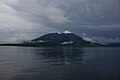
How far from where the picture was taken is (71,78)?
86.2ft

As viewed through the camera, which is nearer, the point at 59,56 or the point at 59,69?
the point at 59,69

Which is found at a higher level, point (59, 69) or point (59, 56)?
point (59, 56)

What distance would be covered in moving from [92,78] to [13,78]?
8.49 meters

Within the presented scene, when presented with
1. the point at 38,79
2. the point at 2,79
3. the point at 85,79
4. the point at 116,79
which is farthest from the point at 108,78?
the point at 2,79

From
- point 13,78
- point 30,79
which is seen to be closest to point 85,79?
point 30,79

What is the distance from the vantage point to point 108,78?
26.0m

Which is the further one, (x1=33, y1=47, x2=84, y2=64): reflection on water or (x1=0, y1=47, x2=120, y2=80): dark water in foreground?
(x1=33, y1=47, x2=84, y2=64): reflection on water

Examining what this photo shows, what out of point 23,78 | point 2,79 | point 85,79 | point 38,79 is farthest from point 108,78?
point 2,79

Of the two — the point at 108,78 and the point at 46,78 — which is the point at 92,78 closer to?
the point at 108,78

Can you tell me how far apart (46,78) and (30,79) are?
6.37ft

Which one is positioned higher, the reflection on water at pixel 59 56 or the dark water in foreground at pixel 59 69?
the reflection on water at pixel 59 56

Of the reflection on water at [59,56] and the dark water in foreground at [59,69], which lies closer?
the dark water in foreground at [59,69]

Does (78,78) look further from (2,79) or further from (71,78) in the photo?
(2,79)

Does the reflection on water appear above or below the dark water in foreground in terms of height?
above
